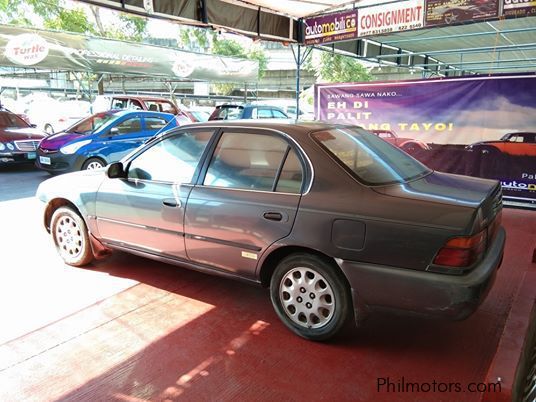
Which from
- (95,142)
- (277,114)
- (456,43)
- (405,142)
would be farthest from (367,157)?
(277,114)

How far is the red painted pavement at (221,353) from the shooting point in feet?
8.82

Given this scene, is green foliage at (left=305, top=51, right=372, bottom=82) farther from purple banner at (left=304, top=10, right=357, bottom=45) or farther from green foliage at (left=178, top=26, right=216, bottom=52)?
purple banner at (left=304, top=10, right=357, bottom=45)

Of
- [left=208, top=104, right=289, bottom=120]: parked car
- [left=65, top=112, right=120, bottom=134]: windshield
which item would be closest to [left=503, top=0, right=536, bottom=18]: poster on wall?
[left=65, top=112, right=120, bottom=134]: windshield

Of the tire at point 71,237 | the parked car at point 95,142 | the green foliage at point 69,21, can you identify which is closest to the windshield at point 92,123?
the parked car at point 95,142

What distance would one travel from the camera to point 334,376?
9.21ft

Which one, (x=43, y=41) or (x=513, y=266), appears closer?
(x=513, y=266)

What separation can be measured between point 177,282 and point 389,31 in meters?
5.97

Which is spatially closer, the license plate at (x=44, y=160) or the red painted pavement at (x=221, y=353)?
the red painted pavement at (x=221, y=353)

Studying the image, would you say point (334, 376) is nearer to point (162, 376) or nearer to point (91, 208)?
point (162, 376)

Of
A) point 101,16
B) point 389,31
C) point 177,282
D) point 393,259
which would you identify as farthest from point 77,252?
point 101,16

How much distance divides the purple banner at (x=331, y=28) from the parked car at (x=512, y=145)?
310 cm

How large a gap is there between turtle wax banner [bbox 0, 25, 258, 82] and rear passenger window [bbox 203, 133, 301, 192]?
11.8m

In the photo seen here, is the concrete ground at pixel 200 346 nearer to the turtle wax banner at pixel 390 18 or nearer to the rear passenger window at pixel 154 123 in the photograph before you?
the turtle wax banner at pixel 390 18

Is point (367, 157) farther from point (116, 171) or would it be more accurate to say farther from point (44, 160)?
point (44, 160)
